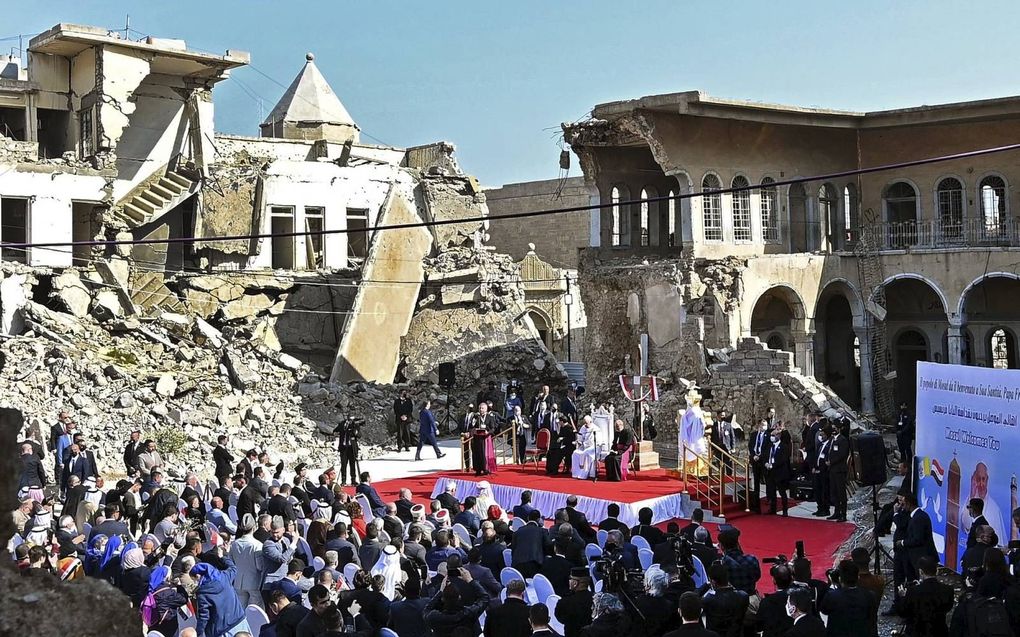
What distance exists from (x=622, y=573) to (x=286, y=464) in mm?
16996

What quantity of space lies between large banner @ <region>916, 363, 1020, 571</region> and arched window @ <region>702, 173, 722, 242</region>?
14555 mm

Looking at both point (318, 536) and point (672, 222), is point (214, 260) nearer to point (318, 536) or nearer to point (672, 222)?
point (672, 222)

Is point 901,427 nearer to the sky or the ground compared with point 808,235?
nearer to the ground

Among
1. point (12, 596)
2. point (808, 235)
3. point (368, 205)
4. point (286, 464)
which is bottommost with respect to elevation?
point (286, 464)

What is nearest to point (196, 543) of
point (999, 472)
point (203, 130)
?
point (999, 472)

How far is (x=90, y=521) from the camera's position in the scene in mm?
13859

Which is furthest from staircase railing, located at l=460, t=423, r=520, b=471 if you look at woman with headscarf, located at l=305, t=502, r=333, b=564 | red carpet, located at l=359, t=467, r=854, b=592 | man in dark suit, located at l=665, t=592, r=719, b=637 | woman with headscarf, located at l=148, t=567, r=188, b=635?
man in dark suit, located at l=665, t=592, r=719, b=637

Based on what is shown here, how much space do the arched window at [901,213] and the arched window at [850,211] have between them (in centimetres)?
87

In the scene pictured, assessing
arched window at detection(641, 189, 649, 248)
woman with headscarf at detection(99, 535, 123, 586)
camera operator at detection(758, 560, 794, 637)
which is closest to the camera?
camera operator at detection(758, 560, 794, 637)

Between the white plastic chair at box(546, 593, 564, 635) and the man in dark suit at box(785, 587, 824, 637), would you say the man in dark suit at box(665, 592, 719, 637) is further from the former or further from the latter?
the white plastic chair at box(546, 593, 564, 635)

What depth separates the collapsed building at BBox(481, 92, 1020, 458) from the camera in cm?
2669

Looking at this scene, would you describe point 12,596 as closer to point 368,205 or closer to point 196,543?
point 196,543

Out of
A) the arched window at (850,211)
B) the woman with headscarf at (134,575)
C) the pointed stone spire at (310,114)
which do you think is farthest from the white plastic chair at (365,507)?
the pointed stone spire at (310,114)

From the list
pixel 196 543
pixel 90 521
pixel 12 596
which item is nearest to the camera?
pixel 12 596
